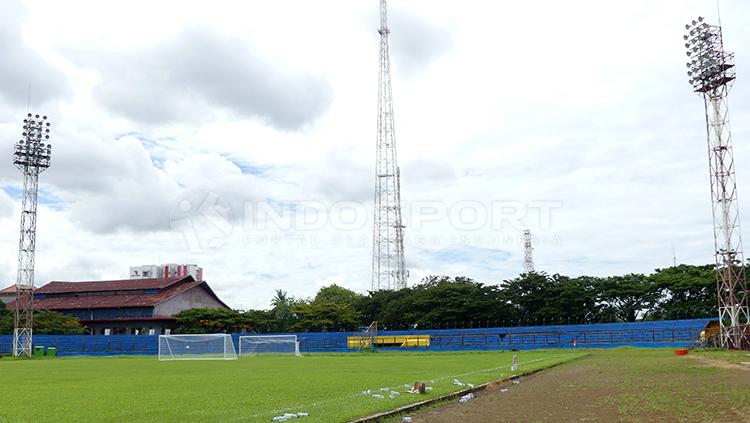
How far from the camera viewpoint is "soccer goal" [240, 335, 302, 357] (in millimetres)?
60844

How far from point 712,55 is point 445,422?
42.7 metres

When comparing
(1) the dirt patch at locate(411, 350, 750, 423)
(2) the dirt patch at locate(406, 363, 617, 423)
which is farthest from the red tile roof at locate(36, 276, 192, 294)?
(2) the dirt patch at locate(406, 363, 617, 423)

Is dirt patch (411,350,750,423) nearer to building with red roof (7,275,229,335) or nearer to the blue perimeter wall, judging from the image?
the blue perimeter wall

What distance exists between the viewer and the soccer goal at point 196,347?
52.4 metres

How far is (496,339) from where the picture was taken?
2603 inches

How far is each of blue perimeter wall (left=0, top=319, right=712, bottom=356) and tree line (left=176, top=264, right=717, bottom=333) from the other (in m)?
3.27

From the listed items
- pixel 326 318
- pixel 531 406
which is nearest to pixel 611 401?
pixel 531 406

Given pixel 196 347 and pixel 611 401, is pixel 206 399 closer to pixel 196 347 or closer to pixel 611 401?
pixel 611 401

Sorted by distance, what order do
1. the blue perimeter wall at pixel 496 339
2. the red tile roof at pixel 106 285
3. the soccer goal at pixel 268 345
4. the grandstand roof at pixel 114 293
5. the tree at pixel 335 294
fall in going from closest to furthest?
the blue perimeter wall at pixel 496 339 → the soccer goal at pixel 268 345 → the grandstand roof at pixel 114 293 → the red tile roof at pixel 106 285 → the tree at pixel 335 294

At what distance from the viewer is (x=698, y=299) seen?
66.0 metres

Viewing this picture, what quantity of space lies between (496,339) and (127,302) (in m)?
45.6

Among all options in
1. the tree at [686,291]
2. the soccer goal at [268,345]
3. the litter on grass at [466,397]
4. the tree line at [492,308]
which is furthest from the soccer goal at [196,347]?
the tree at [686,291]

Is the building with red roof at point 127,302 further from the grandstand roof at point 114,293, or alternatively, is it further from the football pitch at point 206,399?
the football pitch at point 206,399

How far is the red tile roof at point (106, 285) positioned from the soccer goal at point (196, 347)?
30.2 metres
